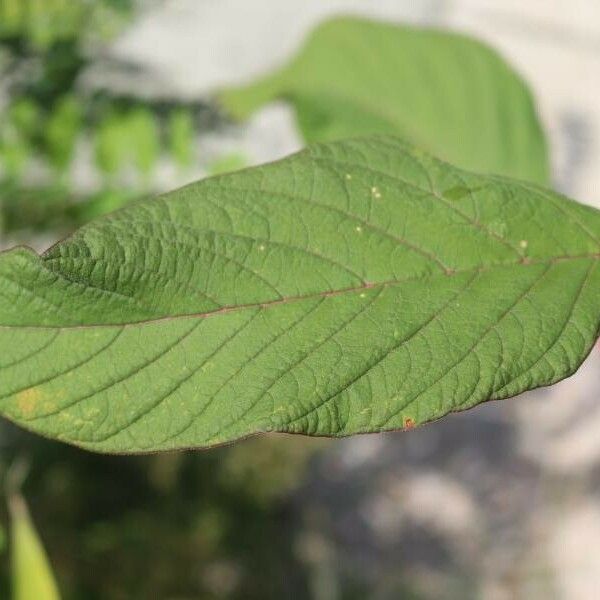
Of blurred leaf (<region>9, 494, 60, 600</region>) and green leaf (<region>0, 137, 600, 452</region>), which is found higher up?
green leaf (<region>0, 137, 600, 452</region>)

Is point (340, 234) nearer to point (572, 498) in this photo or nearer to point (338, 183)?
point (338, 183)

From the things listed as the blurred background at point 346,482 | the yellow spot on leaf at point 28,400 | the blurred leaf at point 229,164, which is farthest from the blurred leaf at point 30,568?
the blurred background at point 346,482

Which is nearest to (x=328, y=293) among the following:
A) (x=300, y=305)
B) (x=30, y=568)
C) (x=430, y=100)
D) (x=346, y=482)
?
(x=300, y=305)

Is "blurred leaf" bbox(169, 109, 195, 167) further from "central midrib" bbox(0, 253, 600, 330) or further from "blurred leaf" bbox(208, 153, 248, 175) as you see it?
"central midrib" bbox(0, 253, 600, 330)

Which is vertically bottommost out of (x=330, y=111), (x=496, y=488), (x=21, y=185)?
(x=496, y=488)

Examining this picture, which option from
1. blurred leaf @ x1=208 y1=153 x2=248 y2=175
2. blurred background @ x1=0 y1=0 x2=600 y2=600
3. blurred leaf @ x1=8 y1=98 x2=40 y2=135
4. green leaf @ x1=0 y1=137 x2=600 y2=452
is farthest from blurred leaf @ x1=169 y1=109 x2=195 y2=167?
green leaf @ x1=0 y1=137 x2=600 y2=452

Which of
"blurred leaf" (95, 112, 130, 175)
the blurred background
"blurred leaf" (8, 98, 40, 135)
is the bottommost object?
the blurred background

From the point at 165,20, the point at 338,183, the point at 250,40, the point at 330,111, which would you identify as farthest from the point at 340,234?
the point at 250,40
